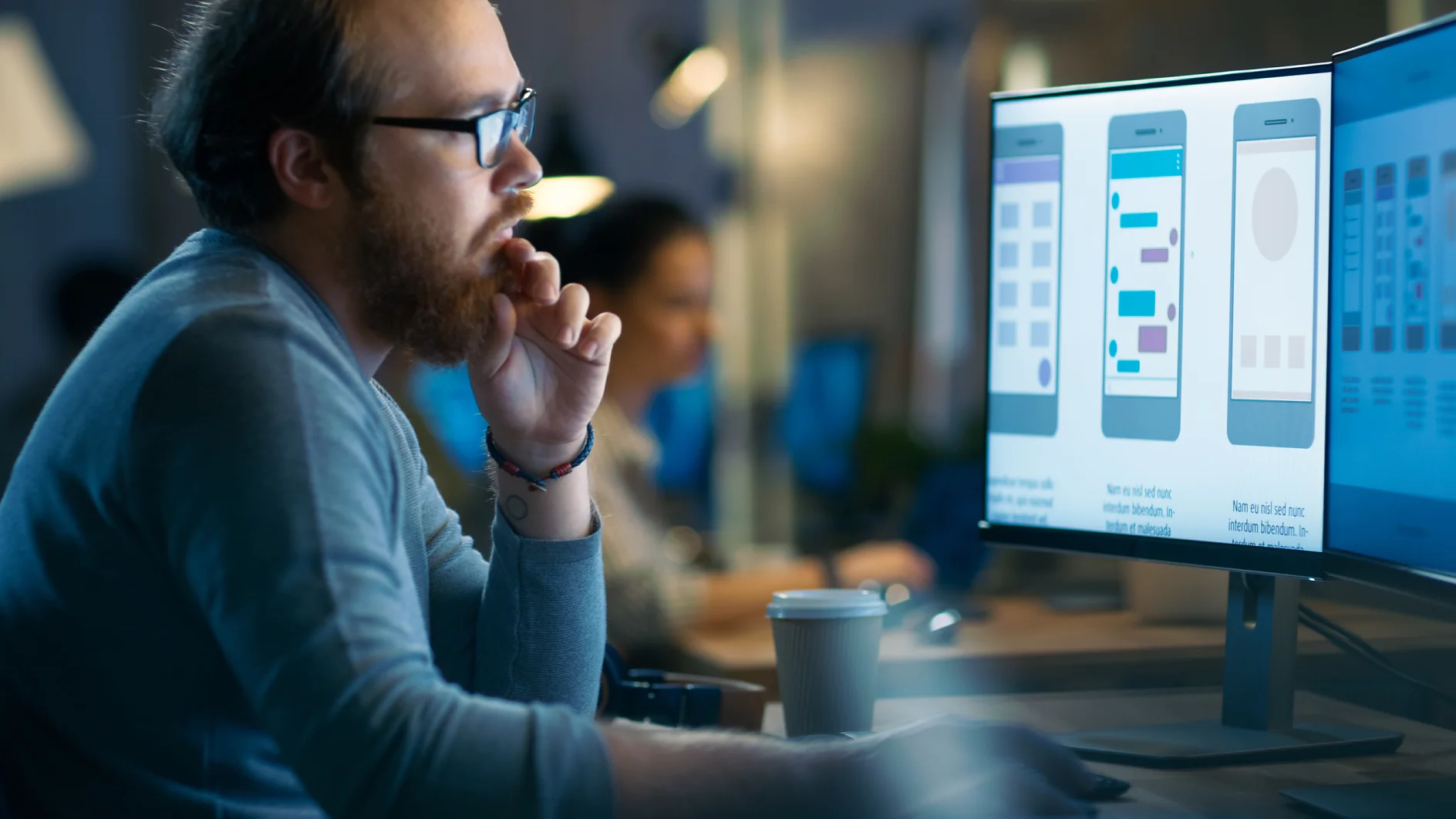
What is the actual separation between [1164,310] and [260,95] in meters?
0.86

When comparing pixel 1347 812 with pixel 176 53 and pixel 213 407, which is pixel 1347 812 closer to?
pixel 213 407

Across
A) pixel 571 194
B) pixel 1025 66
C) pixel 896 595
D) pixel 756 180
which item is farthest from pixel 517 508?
pixel 756 180

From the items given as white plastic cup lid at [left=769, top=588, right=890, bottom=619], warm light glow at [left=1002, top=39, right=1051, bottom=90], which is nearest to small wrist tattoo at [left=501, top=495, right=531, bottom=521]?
white plastic cup lid at [left=769, top=588, right=890, bottom=619]

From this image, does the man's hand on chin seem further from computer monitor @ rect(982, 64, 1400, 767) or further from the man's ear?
computer monitor @ rect(982, 64, 1400, 767)

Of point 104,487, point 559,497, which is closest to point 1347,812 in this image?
point 559,497

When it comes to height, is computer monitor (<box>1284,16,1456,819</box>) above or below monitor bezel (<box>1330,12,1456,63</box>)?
below

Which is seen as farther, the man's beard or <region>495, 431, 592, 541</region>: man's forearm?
<region>495, 431, 592, 541</region>: man's forearm

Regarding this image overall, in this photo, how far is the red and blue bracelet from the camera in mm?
1357

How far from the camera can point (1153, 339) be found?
1.25m

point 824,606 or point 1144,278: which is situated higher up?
point 1144,278

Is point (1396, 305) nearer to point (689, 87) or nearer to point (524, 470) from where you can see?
point (524, 470)

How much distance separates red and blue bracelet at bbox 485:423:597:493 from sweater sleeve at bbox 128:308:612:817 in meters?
0.44

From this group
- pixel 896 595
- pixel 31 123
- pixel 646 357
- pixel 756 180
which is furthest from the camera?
pixel 756 180

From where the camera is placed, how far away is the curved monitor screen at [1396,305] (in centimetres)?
99
